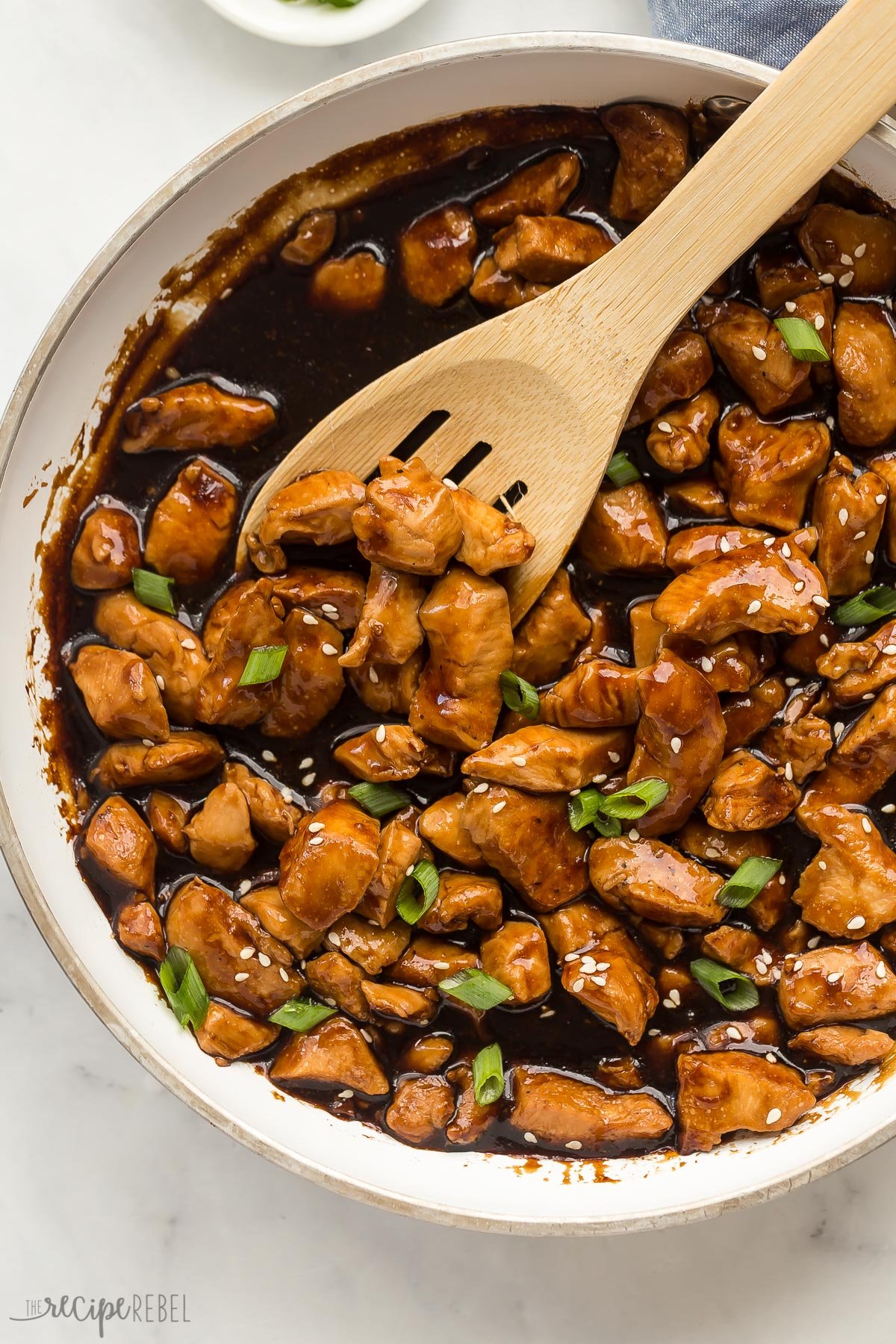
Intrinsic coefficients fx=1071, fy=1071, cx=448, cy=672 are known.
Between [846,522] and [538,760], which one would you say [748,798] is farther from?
[846,522]

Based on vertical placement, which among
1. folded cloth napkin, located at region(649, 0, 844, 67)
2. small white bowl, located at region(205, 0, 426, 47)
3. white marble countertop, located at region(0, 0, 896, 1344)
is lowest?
white marble countertop, located at region(0, 0, 896, 1344)

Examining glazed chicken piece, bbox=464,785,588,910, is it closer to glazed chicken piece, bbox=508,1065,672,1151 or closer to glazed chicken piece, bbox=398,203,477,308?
glazed chicken piece, bbox=508,1065,672,1151

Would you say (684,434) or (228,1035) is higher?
(684,434)

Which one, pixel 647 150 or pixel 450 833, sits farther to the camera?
pixel 450 833

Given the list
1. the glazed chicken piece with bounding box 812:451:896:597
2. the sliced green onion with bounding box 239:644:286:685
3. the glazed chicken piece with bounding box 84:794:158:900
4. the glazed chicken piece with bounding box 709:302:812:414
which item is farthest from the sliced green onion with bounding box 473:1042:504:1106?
the glazed chicken piece with bounding box 709:302:812:414

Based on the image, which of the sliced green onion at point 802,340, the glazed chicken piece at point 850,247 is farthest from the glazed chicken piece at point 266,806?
the glazed chicken piece at point 850,247

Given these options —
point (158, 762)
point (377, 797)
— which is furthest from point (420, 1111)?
point (158, 762)
